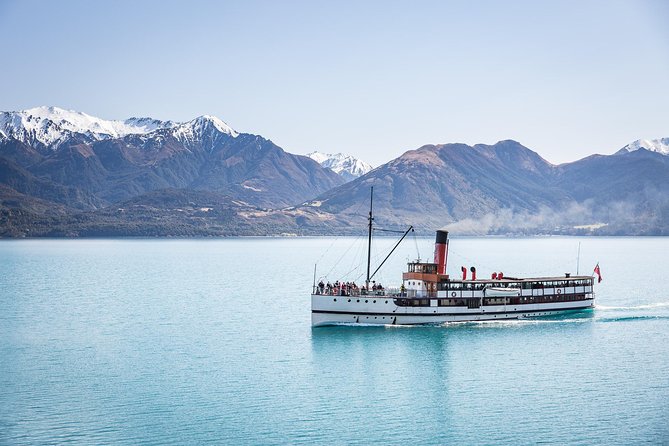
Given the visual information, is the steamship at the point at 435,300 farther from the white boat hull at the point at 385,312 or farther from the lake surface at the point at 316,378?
the lake surface at the point at 316,378

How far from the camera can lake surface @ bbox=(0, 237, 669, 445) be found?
42031mm

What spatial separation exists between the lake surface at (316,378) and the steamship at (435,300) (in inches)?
73.1

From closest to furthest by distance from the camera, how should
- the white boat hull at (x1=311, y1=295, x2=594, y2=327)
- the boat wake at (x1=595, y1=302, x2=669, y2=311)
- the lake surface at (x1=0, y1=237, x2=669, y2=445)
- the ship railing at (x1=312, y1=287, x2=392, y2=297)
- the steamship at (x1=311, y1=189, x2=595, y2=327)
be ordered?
the lake surface at (x1=0, y1=237, x2=669, y2=445)
the white boat hull at (x1=311, y1=295, x2=594, y2=327)
the steamship at (x1=311, y1=189, x2=595, y2=327)
the ship railing at (x1=312, y1=287, x2=392, y2=297)
the boat wake at (x1=595, y1=302, x2=669, y2=311)

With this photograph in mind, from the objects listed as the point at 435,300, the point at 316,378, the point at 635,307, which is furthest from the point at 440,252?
the point at 635,307

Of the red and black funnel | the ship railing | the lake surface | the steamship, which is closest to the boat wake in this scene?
the lake surface

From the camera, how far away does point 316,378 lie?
178 ft

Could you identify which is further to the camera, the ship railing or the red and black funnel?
the red and black funnel

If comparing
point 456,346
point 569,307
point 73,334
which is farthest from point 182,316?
point 569,307

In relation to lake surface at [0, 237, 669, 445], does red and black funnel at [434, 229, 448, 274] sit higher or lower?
higher

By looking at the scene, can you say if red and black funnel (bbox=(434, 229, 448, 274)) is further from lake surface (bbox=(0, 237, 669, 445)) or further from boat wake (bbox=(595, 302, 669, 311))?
boat wake (bbox=(595, 302, 669, 311))

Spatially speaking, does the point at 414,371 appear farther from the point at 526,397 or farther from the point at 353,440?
the point at 353,440

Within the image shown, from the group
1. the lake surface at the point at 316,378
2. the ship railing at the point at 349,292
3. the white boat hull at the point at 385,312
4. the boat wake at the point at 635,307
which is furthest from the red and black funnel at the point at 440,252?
the boat wake at the point at 635,307

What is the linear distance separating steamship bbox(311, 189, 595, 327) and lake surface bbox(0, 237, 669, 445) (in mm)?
1857

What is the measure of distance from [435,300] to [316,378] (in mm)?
25385
